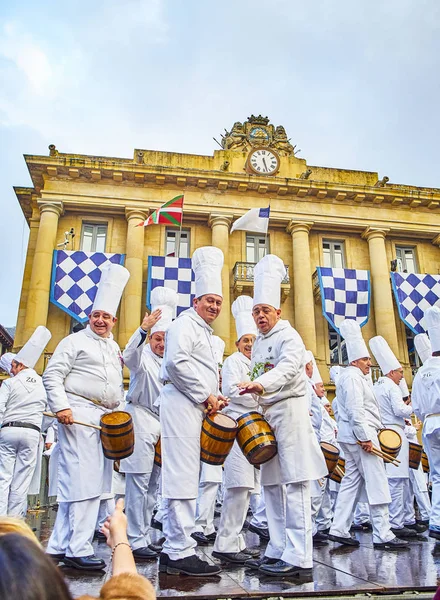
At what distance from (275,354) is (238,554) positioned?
1897 mm

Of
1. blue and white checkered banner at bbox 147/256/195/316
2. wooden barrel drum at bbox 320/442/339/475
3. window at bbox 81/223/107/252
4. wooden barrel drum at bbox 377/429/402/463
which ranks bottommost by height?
wooden barrel drum at bbox 320/442/339/475

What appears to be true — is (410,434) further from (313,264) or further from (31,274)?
(31,274)

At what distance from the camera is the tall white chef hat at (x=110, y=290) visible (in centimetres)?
556

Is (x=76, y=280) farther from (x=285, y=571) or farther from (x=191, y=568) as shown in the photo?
(x=285, y=571)

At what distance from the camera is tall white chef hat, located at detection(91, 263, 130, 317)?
18.2 feet

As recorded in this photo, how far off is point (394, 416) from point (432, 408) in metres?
1.38

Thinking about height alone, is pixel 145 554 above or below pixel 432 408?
below

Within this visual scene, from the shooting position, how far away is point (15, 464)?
25.5ft

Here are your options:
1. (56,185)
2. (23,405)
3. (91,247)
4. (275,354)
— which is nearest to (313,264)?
(91,247)

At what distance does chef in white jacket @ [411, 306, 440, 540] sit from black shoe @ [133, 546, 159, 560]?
336cm

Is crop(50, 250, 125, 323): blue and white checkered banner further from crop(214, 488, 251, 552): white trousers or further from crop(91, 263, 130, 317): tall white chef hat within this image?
crop(214, 488, 251, 552): white trousers

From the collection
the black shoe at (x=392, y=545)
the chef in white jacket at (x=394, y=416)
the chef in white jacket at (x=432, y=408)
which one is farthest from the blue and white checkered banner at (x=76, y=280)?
the black shoe at (x=392, y=545)

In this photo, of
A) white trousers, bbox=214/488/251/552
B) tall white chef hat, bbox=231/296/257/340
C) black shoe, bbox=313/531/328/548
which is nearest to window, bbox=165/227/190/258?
tall white chef hat, bbox=231/296/257/340

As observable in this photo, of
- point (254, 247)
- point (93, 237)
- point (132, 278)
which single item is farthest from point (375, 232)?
point (93, 237)
